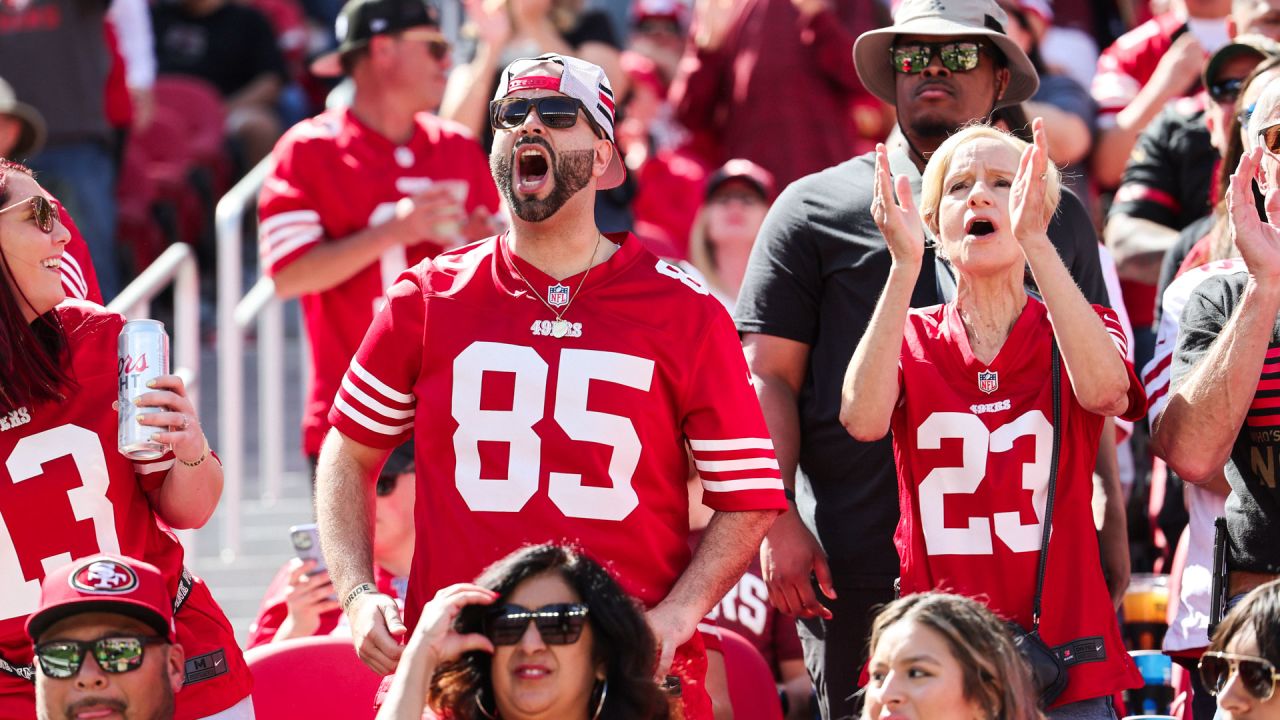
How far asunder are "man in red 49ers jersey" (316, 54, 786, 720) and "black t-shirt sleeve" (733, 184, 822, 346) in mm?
663

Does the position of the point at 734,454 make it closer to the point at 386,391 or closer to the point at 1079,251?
the point at 386,391

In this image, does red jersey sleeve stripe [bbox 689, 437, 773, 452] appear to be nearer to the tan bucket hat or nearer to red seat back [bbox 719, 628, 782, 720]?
red seat back [bbox 719, 628, 782, 720]

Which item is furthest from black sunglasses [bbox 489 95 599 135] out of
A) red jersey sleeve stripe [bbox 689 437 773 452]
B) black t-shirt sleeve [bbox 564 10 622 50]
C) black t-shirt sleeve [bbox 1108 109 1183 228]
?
black t-shirt sleeve [bbox 564 10 622 50]

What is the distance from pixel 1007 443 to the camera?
4418mm

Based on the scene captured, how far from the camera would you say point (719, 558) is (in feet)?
14.2

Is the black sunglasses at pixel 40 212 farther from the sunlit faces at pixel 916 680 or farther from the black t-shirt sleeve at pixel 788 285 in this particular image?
the sunlit faces at pixel 916 680

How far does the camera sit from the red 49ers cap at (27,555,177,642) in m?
4.02

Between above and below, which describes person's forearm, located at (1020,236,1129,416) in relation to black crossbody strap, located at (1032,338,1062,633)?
above

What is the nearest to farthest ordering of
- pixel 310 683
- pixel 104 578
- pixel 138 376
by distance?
pixel 104 578, pixel 138 376, pixel 310 683

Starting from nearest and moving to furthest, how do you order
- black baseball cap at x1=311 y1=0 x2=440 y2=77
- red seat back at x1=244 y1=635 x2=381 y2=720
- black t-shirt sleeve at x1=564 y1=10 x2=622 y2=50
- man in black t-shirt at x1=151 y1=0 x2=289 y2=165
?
red seat back at x1=244 y1=635 x2=381 y2=720, black baseball cap at x1=311 y1=0 x2=440 y2=77, black t-shirt sleeve at x1=564 y1=10 x2=622 y2=50, man in black t-shirt at x1=151 y1=0 x2=289 y2=165

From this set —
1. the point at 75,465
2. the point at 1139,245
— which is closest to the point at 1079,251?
the point at 1139,245

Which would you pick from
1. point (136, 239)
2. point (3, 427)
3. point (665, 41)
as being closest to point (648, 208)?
point (665, 41)

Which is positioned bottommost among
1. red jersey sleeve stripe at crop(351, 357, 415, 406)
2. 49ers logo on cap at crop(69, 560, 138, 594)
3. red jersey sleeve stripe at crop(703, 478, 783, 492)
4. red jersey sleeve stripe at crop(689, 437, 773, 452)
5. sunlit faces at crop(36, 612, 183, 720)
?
sunlit faces at crop(36, 612, 183, 720)

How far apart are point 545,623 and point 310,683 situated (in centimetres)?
139
